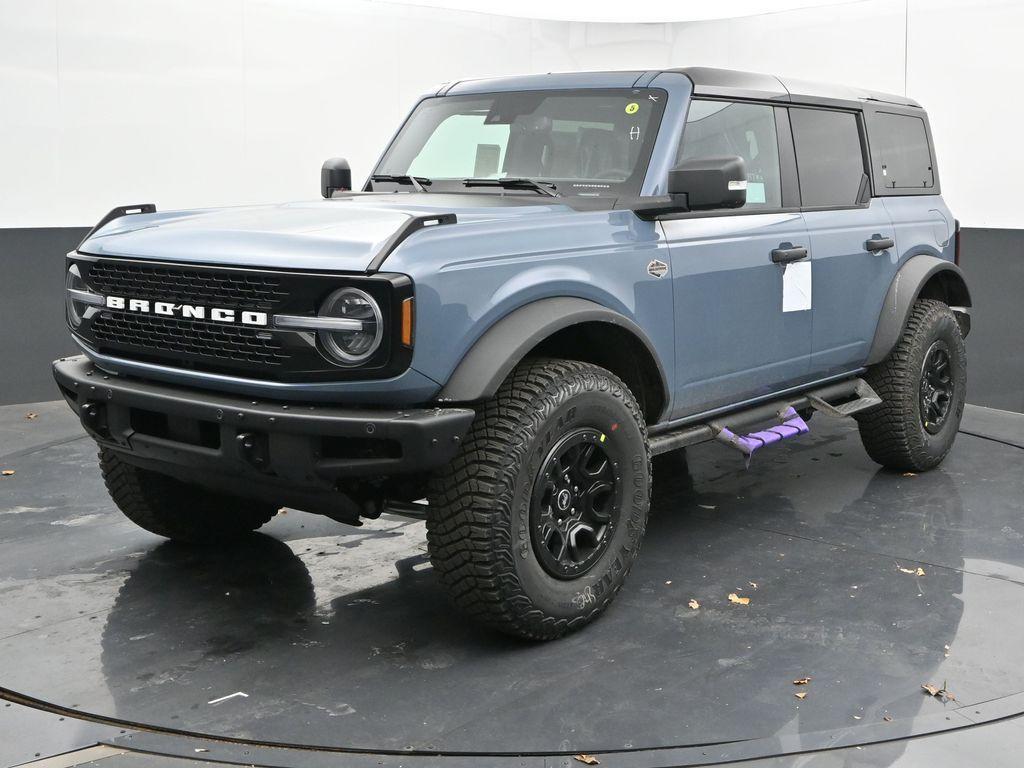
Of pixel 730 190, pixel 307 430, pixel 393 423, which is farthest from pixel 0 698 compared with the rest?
pixel 730 190

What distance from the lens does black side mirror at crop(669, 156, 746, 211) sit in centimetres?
398

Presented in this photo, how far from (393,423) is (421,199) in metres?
1.48

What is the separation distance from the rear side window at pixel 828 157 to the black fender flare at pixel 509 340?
1.82m

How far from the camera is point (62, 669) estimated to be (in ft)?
11.6

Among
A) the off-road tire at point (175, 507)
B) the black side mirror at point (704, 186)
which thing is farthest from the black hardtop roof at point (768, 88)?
the off-road tire at point (175, 507)

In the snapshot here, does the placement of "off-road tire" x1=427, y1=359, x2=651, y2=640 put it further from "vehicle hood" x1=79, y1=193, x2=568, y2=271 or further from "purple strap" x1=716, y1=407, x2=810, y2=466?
"purple strap" x1=716, y1=407, x2=810, y2=466

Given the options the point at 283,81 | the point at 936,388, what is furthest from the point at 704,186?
the point at 283,81

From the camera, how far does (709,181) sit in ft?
13.0

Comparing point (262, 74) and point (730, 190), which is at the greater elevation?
point (262, 74)

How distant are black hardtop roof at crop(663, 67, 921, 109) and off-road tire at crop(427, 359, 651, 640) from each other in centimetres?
148

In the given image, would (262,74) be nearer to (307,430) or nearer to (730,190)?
(730,190)

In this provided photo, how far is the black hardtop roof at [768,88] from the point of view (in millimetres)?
4566

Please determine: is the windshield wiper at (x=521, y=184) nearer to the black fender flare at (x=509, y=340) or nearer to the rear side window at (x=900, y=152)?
the black fender flare at (x=509, y=340)

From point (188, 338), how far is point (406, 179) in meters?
1.58
